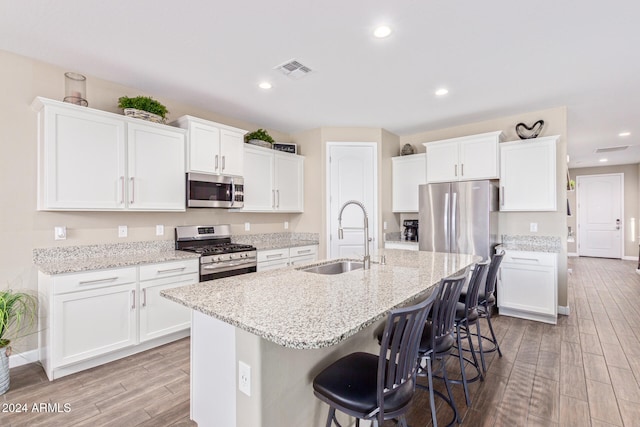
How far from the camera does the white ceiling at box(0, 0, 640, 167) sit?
2.09 meters

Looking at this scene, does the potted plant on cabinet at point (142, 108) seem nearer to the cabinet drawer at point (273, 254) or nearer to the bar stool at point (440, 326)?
the cabinet drawer at point (273, 254)

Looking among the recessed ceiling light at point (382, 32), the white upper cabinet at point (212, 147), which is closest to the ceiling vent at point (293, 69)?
the recessed ceiling light at point (382, 32)

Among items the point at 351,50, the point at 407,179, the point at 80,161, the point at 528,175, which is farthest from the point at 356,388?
the point at 407,179

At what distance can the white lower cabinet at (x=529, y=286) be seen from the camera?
3623mm

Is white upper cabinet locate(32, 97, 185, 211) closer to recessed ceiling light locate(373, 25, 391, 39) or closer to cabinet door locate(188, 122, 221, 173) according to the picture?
cabinet door locate(188, 122, 221, 173)

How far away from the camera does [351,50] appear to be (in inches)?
102

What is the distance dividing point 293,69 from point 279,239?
2.72 metres

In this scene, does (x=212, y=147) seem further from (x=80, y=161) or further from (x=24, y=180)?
(x=24, y=180)

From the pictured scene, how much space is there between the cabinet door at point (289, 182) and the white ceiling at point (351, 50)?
0.92 m

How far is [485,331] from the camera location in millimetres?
3438

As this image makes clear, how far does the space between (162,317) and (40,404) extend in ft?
3.27

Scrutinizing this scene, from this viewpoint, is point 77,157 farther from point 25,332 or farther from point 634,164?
point 634,164

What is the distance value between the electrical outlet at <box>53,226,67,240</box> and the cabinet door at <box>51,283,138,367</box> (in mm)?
660

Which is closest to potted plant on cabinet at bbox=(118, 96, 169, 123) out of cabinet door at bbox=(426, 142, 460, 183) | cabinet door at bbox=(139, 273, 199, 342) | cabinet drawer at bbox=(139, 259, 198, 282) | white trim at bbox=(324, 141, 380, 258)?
cabinet drawer at bbox=(139, 259, 198, 282)
